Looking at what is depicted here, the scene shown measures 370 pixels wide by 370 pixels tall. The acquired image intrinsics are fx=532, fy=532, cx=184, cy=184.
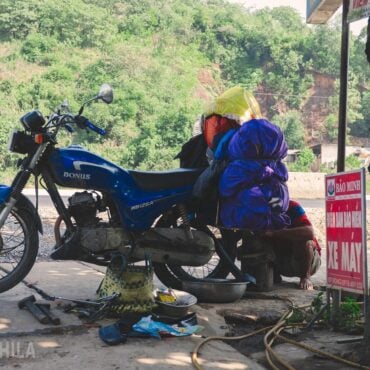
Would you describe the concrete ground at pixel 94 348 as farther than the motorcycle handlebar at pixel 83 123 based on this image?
No

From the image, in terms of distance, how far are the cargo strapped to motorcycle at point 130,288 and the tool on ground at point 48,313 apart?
14.9 inches

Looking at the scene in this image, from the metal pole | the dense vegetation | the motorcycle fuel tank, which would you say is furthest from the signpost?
the dense vegetation

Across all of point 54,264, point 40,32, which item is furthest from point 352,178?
point 40,32

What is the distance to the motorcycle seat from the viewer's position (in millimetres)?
4191

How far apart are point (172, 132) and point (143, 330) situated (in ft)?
116

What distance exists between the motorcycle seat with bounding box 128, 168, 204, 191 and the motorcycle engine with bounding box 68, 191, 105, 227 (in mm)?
386

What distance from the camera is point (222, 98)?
4887 mm

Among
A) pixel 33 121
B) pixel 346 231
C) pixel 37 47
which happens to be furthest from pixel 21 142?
pixel 37 47

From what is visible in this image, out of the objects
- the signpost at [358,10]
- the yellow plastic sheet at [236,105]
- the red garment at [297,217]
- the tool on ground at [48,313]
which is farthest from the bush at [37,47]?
the signpost at [358,10]

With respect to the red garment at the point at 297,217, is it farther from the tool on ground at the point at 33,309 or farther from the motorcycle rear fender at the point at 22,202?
the tool on ground at the point at 33,309

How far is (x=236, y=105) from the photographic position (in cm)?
481

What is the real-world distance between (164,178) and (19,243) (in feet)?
4.06

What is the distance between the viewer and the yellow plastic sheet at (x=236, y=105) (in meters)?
4.80

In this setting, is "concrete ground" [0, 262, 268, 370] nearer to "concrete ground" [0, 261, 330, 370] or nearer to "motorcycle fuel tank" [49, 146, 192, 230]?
"concrete ground" [0, 261, 330, 370]
